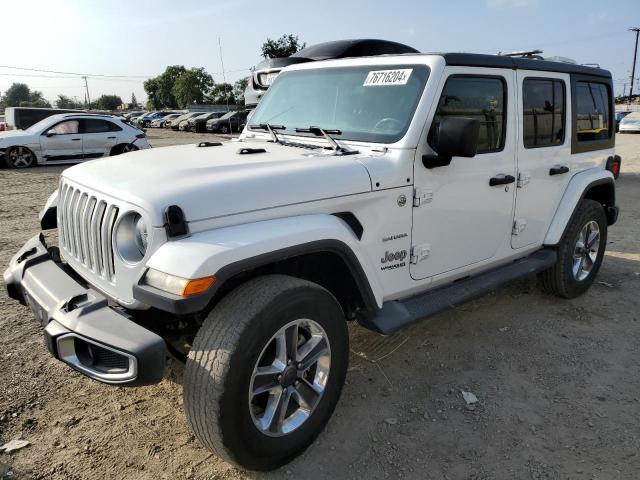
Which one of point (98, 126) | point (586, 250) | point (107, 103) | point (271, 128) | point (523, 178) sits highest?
point (271, 128)

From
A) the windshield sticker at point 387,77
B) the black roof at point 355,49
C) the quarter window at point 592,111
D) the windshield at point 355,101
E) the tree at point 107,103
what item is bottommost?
the tree at point 107,103

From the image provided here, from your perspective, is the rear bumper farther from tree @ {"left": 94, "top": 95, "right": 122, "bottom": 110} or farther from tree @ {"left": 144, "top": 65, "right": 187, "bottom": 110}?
tree @ {"left": 94, "top": 95, "right": 122, "bottom": 110}

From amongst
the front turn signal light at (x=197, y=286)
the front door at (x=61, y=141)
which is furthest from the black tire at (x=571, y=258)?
the front door at (x=61, y=141)

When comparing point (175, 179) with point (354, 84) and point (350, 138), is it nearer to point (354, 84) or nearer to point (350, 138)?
point (350, 138)

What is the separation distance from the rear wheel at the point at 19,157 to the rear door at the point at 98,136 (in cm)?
140

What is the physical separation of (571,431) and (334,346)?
1.48 meters

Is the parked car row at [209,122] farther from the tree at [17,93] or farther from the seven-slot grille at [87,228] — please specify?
the tree at [17,93]

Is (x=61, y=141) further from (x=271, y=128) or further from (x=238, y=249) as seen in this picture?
(x=238, y=249)

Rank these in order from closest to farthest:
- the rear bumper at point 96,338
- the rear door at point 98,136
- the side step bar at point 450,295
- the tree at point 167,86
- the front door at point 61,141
Result: 1. the rear bumper at point 96,338
2. the side step bar at point 450,295
3. the front door at point 61,141
4. the rear door at point 98,136
5. the tree at point 167,86

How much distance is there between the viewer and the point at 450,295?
3396 millimetres

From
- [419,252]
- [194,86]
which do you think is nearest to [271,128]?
[419,252]

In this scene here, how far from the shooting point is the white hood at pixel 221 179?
2338mm

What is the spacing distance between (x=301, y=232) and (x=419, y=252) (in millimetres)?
1035

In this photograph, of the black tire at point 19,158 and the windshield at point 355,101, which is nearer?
the windshield at point 355,101
